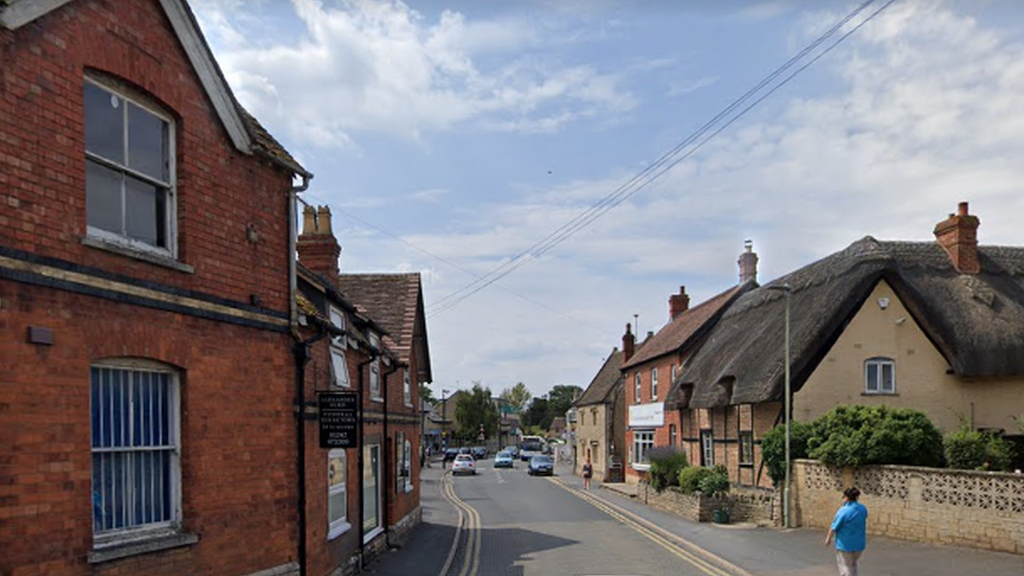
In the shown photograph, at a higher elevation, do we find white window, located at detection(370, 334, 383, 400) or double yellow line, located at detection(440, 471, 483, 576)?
white window, located at detection(370, 334, 383, 400)

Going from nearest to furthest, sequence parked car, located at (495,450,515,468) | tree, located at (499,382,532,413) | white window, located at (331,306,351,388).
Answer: white window, located at (331,306,351,388), parked car, located at (495,450,515,468), tree, located at (499,382,532,413)

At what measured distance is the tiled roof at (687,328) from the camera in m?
35.5

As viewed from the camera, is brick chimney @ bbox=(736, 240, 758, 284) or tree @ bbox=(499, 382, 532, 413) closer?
brick chimney @ bbox=(736, 240, 758, 284)

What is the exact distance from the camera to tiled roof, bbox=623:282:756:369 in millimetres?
35531

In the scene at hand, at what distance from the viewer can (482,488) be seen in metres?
41.1

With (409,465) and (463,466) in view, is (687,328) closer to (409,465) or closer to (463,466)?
(409,465)

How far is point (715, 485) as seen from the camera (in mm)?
24375

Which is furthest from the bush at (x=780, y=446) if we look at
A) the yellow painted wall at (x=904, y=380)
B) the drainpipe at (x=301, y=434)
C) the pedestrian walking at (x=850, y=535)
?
the drainpipe at (x=301, y=434)

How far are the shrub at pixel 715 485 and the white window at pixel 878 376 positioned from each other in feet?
16.1

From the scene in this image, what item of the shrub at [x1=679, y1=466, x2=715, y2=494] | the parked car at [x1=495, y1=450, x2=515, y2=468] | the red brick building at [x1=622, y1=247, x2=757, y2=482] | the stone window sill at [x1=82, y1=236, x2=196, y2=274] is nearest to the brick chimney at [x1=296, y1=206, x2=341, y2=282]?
the stone window sill at [x1=82, y1=236, x2=196, y2=274]

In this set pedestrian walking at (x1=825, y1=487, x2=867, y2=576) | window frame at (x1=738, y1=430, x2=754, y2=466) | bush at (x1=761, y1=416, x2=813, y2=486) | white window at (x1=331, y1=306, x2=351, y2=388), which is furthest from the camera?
window frame at (x1=738, y1=430, x2=754, y2=466)

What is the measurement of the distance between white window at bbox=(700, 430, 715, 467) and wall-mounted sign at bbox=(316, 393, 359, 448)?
19806mm

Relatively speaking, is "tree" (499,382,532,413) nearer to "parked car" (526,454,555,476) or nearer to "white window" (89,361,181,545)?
"parked car" (526,454,555,476)

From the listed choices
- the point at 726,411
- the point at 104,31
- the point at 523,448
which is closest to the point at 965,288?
the point at 726,411
